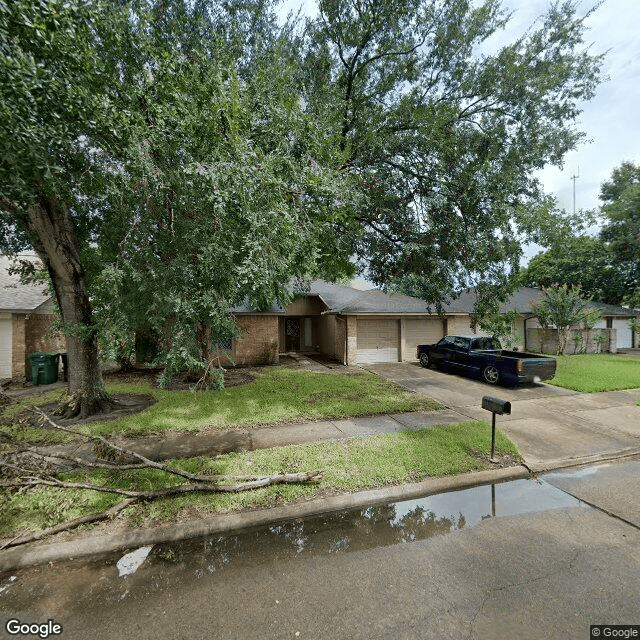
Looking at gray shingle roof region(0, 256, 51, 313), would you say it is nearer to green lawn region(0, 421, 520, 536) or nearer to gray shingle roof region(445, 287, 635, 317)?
green lawn region(0, 421, 520, 536)

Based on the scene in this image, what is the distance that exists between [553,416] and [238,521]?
785 centimetres

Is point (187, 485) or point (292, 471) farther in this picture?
point (292, 471)

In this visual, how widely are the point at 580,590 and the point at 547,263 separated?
3090 centimetres

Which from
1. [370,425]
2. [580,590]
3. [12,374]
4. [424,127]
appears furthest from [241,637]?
[12,374]

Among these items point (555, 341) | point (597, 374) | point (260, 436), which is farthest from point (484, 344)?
point (260, 436)

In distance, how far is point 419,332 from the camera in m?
17.1

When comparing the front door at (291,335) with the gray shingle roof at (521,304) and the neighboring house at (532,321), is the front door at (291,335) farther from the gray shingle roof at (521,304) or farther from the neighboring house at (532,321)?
the neighboring house at (532,321)

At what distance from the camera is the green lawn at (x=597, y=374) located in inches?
428

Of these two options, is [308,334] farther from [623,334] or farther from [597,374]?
[623,334]

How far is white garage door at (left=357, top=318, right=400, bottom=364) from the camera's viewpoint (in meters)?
16.4

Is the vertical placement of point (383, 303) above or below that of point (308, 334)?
above

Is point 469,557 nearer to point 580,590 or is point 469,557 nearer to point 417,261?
point 580,590

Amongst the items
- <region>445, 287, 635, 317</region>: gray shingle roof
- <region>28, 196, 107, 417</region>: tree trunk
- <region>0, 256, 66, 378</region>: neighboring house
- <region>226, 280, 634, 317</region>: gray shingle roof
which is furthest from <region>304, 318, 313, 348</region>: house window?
<region>28, 196, 107, 417</region>: tree trunk

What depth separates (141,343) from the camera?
14320mm
